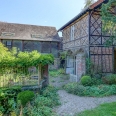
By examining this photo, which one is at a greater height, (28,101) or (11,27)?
(11,27)

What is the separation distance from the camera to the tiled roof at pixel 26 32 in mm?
22969

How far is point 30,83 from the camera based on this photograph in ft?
27.2

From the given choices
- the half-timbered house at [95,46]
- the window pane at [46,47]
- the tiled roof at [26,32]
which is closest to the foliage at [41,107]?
the half-timbered house at [95,46]

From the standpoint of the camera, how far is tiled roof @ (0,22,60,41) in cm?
2297

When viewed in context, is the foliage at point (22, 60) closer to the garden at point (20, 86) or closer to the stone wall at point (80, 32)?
the garden at point (20, 86)

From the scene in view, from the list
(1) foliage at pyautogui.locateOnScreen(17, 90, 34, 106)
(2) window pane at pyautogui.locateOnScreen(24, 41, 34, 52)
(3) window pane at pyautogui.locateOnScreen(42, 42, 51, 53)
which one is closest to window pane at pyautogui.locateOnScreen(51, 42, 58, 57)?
(3) window pane at pyautogui.locateOnScreen(42, 42, 51, 53)

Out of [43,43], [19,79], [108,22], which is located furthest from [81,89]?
[43,43]

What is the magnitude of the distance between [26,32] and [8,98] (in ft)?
60.0

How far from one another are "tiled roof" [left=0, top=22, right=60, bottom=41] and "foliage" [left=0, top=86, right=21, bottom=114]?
16.3 m

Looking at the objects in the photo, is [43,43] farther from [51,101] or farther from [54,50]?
[51,101]

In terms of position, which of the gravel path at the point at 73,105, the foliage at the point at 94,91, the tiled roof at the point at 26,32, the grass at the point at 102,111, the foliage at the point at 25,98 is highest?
the tiled roof at the point at 26,32

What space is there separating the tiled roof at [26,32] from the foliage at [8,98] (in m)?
16.3

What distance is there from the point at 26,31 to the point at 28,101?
19.5m

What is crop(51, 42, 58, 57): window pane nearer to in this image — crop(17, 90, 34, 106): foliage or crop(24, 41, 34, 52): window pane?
crop(24, 41, 34, 52): window pane
